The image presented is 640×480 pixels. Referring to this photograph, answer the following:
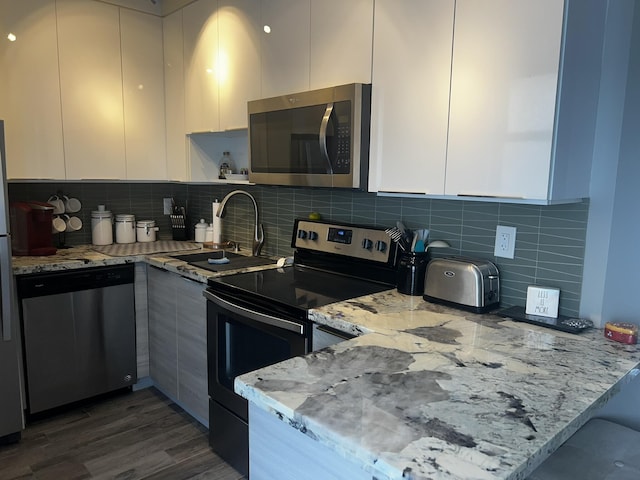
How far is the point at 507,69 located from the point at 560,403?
101 cm

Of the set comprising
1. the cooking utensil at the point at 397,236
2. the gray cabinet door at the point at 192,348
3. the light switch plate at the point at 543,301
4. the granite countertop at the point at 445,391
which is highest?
the cooking utensil at the point at 397,236

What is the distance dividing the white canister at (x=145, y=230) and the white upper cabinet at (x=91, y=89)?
1.43ft

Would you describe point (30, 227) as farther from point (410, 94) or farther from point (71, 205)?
point (410, 94)

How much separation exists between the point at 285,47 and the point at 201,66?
2.64 ft

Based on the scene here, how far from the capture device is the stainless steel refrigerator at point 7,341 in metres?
2.21

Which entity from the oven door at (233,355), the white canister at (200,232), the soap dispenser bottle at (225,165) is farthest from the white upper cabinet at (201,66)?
the oven door at (233,355)

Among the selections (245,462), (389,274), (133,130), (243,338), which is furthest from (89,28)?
(245,462)

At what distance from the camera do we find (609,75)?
1553 millimetres

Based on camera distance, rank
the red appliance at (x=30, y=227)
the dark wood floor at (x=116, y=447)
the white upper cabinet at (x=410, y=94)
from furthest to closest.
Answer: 1. the red appliance at (x=30, y=227)
2. the dark wood floor at (x=116, y=447)
3. the white upper cabinet at (x=410, y=94)

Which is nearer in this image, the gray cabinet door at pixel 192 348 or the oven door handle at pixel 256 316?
the oven door handle at pixel 256 316

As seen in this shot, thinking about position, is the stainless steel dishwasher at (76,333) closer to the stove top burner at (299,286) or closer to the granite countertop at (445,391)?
the stove top burner at (299,286)

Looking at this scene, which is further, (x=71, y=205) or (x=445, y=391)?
(x=71, y=205)

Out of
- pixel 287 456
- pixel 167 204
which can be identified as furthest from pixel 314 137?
pixel 167 204

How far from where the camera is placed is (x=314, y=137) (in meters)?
2.02
